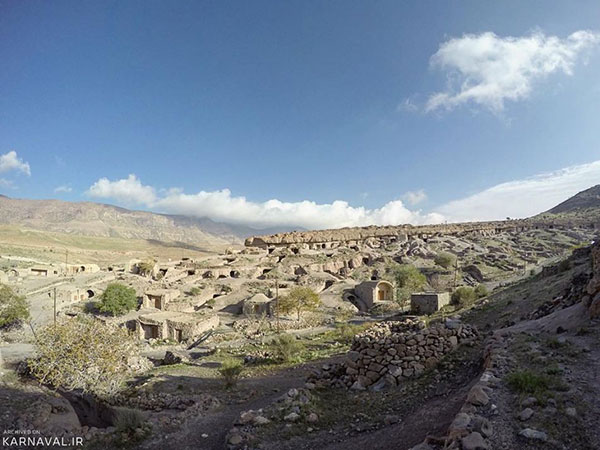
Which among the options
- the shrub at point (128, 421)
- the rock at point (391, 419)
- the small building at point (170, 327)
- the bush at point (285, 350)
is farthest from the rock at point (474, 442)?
the small building at point (170, 327)

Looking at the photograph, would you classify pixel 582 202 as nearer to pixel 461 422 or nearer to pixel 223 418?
pixel 223 418

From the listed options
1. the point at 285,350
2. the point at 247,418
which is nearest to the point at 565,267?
the point at 285,350

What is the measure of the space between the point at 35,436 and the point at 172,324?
1439 centimetres

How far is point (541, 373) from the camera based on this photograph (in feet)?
17.5

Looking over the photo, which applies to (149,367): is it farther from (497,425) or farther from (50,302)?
(50,302)

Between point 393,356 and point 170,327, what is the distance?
58.6 feet

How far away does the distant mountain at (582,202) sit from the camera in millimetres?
84469

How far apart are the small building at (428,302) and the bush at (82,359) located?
15646 millimetres

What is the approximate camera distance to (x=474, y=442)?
3705mm

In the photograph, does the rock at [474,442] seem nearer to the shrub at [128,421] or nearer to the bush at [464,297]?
the shrub at [128,421]

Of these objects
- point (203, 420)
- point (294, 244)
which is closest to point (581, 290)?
point (203, 420)

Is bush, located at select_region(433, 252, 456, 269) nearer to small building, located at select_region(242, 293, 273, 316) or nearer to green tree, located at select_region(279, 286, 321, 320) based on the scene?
green tree, located at select_region(279, 286, 321, 320)

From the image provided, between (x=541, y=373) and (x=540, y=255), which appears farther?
(x=540, y=255)

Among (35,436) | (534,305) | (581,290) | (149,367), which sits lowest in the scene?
(149,367)
